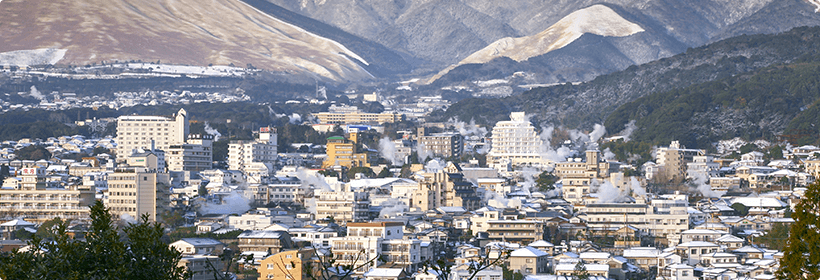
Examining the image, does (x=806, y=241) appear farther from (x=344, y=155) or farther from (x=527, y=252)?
(x=344, y=155)

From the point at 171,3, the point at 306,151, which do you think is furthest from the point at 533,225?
the point at 171,3

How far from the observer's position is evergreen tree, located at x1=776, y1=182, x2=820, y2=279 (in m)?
17.8

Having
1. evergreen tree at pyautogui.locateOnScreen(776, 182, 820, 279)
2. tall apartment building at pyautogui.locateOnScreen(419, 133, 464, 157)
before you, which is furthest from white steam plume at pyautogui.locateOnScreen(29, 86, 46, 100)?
evergreen tree at pyautogui.locateOnScreen(776, 182, 820, 279)

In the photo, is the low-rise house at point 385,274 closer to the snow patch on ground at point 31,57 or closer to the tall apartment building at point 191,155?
the tall apartment building at point 191,155

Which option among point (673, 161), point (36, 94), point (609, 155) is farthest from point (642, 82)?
point (36, 94)

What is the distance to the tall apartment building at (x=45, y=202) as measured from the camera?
57.1 metres

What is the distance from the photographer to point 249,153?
85875 mm

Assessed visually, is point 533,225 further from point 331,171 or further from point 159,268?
point 159,268

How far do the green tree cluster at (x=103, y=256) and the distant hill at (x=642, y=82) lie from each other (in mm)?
102885

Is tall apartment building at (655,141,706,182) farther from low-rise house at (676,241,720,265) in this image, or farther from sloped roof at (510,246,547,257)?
sloped roof at (510,246,547,257)

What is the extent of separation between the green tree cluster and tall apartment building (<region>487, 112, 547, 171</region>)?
7648cm

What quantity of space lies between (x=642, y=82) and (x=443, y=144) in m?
39.3

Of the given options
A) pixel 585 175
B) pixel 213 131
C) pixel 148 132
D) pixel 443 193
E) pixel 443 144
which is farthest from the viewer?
pixel 213 131

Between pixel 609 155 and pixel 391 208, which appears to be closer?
pixel 391 208
